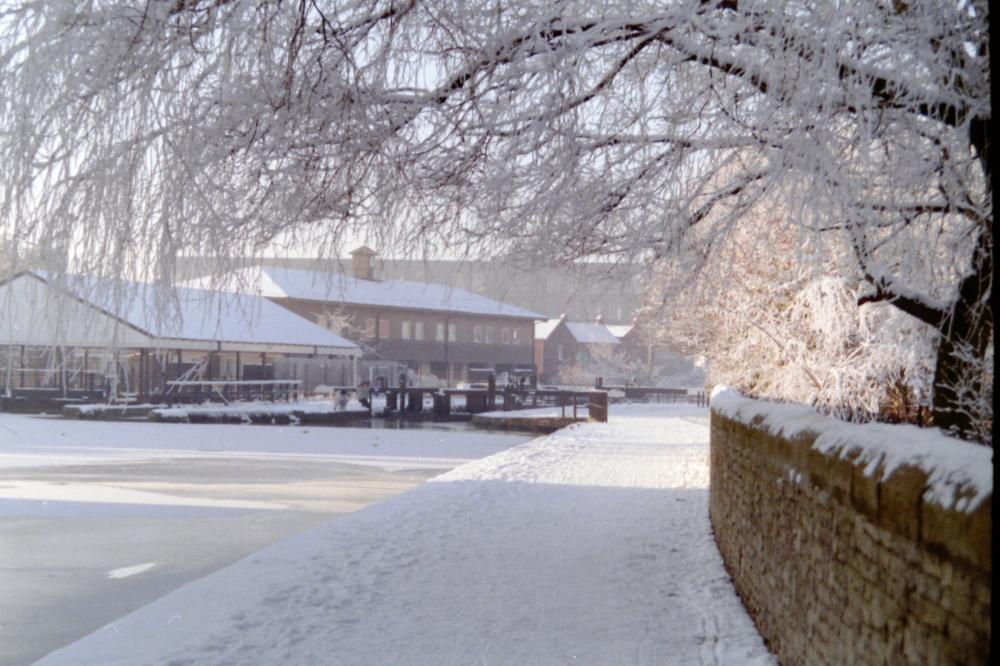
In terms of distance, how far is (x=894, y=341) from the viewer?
11203 millimetres

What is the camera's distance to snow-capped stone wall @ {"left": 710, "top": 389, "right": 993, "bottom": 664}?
2.88m

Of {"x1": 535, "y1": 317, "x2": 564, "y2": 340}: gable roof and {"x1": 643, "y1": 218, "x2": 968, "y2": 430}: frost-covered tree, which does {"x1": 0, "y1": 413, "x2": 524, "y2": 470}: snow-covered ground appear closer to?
{"x1": 643, "y1": 218, "x2": 968, "y2": 430}: frost-covered tree

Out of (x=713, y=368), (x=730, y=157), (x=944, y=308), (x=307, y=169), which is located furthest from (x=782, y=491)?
(x=713, y=368)

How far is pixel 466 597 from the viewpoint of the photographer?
7625 millimetres

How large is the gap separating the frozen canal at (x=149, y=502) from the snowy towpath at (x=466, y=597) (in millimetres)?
660

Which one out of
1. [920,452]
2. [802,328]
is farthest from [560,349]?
[920,452]

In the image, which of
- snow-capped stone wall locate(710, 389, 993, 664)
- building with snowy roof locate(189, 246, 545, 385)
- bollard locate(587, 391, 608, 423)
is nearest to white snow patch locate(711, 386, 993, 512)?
snow-capped stone wall locate(710, 389, 993, 664)

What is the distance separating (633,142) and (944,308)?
248cm

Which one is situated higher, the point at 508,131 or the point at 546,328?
the point at 546,328

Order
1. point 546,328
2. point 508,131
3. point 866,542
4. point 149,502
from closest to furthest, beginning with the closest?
point 866,542 < point 508,131 < point 149,502 < point 546,328

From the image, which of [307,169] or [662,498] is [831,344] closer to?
[662,498]

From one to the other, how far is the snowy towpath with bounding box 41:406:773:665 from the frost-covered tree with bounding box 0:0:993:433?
2.40 meters

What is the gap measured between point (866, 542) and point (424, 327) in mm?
54237

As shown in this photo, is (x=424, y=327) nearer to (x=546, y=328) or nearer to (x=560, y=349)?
(x=560, y=349)
